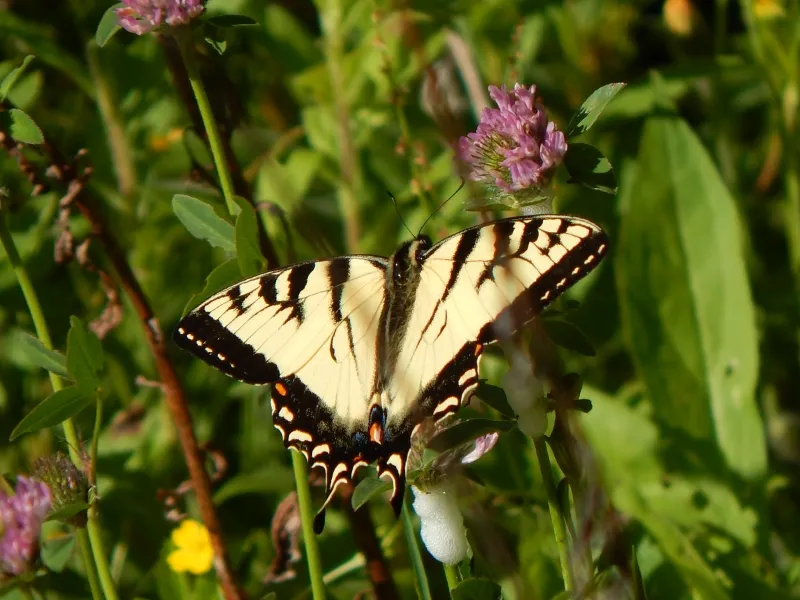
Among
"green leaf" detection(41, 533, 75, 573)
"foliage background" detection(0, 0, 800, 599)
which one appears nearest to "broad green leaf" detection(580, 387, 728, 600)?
"foliage background" detection(0, 0, 800, 599)

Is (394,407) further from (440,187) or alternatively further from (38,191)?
(440,187)

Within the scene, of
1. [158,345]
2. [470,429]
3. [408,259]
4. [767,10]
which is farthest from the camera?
[767,10]

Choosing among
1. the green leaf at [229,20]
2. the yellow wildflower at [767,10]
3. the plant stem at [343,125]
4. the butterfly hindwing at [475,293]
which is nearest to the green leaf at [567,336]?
the butterfly hindwing at [475,293]

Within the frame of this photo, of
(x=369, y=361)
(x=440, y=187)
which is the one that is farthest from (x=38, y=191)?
(x=440, y=187)

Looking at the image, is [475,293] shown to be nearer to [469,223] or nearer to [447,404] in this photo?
[447,404]

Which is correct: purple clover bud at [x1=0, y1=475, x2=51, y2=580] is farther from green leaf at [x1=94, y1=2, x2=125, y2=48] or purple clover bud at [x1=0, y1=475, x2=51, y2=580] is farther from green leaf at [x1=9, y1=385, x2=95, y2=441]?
green leaf at [x1=94, y1=2, x2=125, y2=48]

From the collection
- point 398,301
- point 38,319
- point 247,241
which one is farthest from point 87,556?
point 398,301
